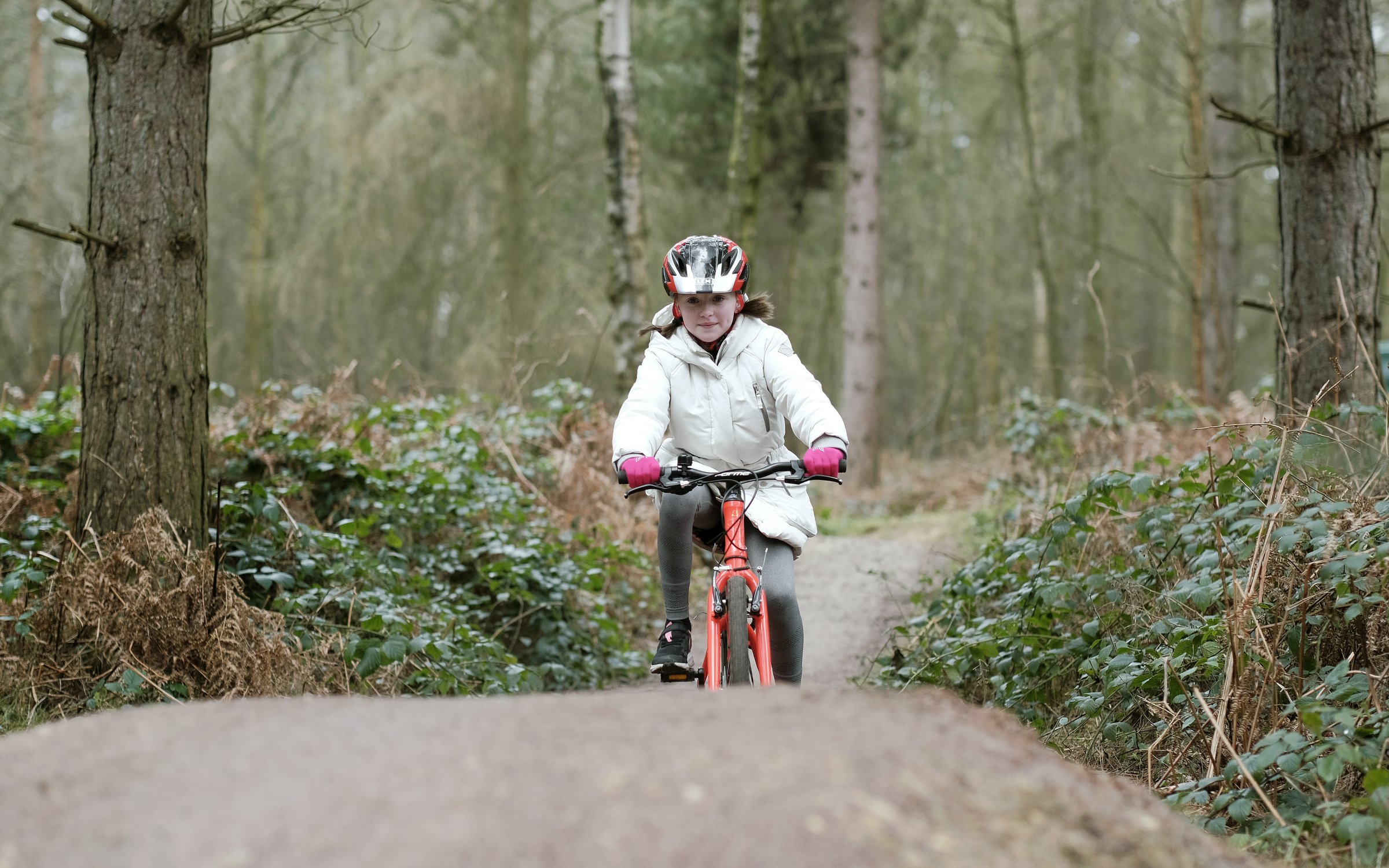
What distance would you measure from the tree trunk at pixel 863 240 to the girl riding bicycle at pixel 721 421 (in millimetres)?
10388

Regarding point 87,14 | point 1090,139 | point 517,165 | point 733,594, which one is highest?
point 1090,139

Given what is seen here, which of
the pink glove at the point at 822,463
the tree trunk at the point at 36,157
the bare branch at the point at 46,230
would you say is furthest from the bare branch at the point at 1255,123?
the tree trunk at the point at 36,157

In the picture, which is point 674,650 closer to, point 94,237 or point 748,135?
point 94,237

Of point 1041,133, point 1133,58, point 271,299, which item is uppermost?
point 1133,58

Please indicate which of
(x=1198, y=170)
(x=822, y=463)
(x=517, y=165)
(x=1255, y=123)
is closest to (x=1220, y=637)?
(x=822, y=463)

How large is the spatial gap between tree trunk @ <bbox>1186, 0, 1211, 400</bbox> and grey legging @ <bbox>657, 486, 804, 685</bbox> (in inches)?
459

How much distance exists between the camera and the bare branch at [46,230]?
474 centimetres

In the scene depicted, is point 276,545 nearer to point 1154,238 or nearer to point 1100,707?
point 1100,707

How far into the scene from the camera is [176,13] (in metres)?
5.02

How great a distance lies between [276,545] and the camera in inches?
232

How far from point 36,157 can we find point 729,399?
20135 mm

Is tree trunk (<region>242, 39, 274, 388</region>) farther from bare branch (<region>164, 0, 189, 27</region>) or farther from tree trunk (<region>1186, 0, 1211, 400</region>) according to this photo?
bare branch (<region>164, 0, 189, 27</region>)

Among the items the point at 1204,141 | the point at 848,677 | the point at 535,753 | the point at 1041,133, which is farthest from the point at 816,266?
the point at 535,753

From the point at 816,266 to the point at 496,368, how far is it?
36.7 ft
